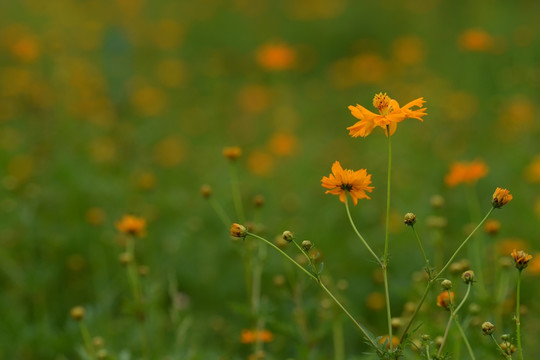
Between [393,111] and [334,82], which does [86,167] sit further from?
[334,82]

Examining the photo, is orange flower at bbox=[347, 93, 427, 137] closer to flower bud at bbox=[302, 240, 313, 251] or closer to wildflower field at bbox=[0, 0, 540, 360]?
wildflower field at bbox=[0, 0, 540, 360]

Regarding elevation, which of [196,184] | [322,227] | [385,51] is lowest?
[196,184]

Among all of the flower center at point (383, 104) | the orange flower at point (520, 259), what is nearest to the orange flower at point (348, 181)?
the flower center at point (383, 104)

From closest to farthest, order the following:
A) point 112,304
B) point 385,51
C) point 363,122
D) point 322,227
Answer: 1. point 363,122
2. point 112,304
3. point 322,227
4. point 385,51

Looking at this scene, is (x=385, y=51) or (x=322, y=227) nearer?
(x=322, y=227)

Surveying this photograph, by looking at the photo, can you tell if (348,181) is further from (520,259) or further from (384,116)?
(520,259)

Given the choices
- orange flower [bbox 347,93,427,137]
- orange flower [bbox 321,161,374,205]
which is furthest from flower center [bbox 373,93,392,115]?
orange flower [bbox 321,161,374,205]

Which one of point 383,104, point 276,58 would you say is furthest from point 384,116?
point 276,58

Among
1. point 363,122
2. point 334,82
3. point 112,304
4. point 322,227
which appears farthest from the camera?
point 334,82

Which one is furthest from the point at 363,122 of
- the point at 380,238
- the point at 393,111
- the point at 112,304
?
the point at 380,238
